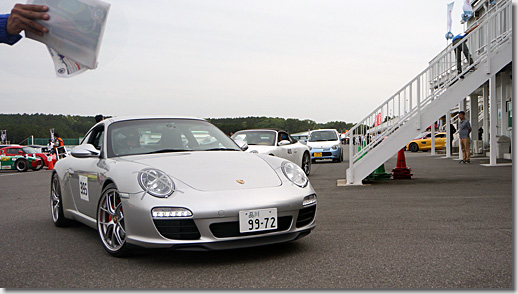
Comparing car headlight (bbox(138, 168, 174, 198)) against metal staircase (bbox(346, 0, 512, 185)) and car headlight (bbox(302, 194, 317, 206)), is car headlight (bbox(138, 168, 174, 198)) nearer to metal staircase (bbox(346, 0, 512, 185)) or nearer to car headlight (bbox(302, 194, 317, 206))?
car headlight (bbox(302, 194, 317, 206))

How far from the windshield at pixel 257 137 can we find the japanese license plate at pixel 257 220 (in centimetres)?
917

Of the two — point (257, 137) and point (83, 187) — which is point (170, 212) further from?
point (257, 137)

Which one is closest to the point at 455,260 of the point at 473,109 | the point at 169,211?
the point at 169,211

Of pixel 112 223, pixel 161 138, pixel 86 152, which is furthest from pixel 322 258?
pixel 86 152

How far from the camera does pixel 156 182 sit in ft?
14.2

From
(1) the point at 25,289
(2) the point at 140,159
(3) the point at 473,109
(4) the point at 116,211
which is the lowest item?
(1) the point at 25,289

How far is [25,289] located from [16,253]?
1.39 metres

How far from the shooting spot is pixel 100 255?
4.68m

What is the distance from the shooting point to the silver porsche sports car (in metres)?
4.11

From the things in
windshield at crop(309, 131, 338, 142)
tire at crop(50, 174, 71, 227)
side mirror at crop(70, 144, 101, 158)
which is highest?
windshield at crop(309, 131, 338, 142)

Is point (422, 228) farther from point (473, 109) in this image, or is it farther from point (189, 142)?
point (473, 109)

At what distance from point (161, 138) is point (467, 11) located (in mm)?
23237

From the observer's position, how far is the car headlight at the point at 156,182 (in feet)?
13.9

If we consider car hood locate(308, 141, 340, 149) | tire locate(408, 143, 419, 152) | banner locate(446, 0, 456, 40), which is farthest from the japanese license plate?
tire locate(408, 143, 419, 152)
